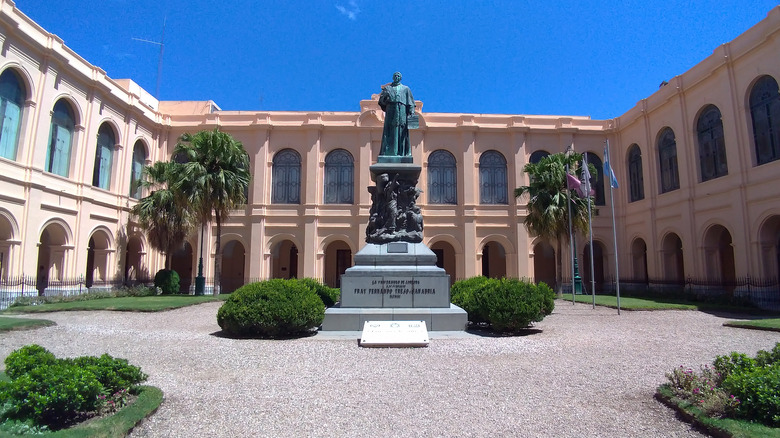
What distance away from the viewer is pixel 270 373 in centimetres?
685

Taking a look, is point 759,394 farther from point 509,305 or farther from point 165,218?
point 165,218

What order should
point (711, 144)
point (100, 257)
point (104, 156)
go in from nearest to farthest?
point (711, 144) → point (100, 257) → point (104, 156)

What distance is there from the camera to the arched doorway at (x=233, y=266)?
108ft

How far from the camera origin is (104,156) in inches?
1009

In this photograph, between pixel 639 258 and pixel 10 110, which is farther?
pixel 639 258

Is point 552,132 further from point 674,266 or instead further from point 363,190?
point 363,190

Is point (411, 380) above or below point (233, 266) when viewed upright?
below

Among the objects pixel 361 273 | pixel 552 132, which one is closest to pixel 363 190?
pixel 552 132

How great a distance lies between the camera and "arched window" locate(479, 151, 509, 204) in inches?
1242

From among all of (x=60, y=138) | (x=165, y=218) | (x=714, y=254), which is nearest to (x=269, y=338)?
(x=165, y=218)

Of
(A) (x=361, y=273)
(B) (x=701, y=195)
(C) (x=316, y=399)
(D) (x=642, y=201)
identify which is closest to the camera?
(C) (x=316, y=399)

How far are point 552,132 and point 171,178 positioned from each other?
78.5 ft

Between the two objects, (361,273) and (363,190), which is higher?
(363,190)

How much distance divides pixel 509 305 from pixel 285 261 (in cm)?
2602
